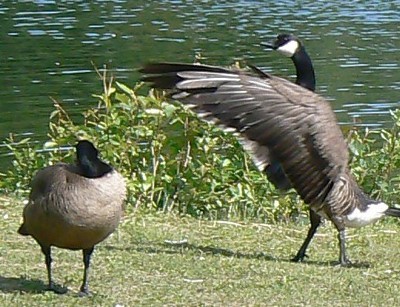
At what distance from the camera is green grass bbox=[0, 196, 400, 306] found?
22.2ft

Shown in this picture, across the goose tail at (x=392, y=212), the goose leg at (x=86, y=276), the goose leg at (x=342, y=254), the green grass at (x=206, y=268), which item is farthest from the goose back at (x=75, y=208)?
the goose tail at (x=392, y=212)

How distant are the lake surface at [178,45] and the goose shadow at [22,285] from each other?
27.4 feet

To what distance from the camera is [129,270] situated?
7.41 meters

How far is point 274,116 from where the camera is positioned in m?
7.40

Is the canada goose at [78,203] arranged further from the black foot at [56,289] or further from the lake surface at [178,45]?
the lake surface at [178,45]

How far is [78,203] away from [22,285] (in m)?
0.92

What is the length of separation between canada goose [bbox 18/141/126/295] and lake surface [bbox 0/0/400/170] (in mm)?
8894

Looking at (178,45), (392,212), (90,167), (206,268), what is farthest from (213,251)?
(178,45)

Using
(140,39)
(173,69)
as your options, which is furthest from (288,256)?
(140,39)

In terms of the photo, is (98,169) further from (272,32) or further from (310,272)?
(272,32)

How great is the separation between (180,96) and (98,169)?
0.90 meters

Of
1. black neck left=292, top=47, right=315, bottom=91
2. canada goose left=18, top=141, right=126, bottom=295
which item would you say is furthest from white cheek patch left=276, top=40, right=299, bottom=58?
canada goose left=18, top=141, right=126, bottom=295

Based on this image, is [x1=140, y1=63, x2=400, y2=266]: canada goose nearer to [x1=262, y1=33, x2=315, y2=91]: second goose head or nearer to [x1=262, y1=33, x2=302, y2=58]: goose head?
[x1=262, y1=33, x2=315, y2=91]: second goose head

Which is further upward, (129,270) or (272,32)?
(129,270)
